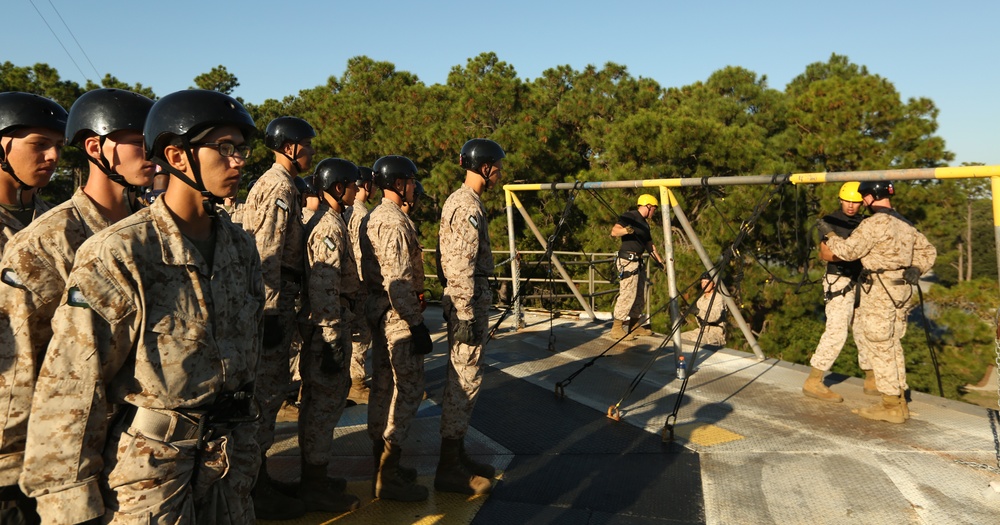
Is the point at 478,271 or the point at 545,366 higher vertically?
the point at 478,271

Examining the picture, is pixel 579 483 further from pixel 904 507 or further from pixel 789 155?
pixel 789 155

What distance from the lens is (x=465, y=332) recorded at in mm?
4219

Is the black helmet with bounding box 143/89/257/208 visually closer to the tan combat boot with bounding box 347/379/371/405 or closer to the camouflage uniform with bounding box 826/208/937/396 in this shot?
the tan combat boot with bounding box 347/379/371/405

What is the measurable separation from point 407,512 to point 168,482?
2201 mm

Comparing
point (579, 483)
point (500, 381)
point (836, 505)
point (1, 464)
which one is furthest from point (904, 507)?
point (1, 464)

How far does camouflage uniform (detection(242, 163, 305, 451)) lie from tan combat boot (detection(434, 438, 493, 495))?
3.52ft

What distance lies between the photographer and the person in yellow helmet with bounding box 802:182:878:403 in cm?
622

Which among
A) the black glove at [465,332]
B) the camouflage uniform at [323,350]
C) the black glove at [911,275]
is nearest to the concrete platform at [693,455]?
the camouflage uniform at [323,350]

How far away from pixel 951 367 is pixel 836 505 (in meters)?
12.9

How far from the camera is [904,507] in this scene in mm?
3982

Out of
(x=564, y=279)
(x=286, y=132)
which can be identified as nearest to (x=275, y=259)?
(x=286, y=132)

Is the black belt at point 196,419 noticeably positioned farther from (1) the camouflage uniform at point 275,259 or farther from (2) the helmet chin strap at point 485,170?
(2) the helmet chin strap at point 485,170

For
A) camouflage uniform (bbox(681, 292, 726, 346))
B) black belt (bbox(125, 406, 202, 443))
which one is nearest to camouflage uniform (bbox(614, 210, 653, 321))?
camouflage uniform (bbox(681, 292, 726, 346))

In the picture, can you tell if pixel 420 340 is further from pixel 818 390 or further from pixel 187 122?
pixel 818 390
